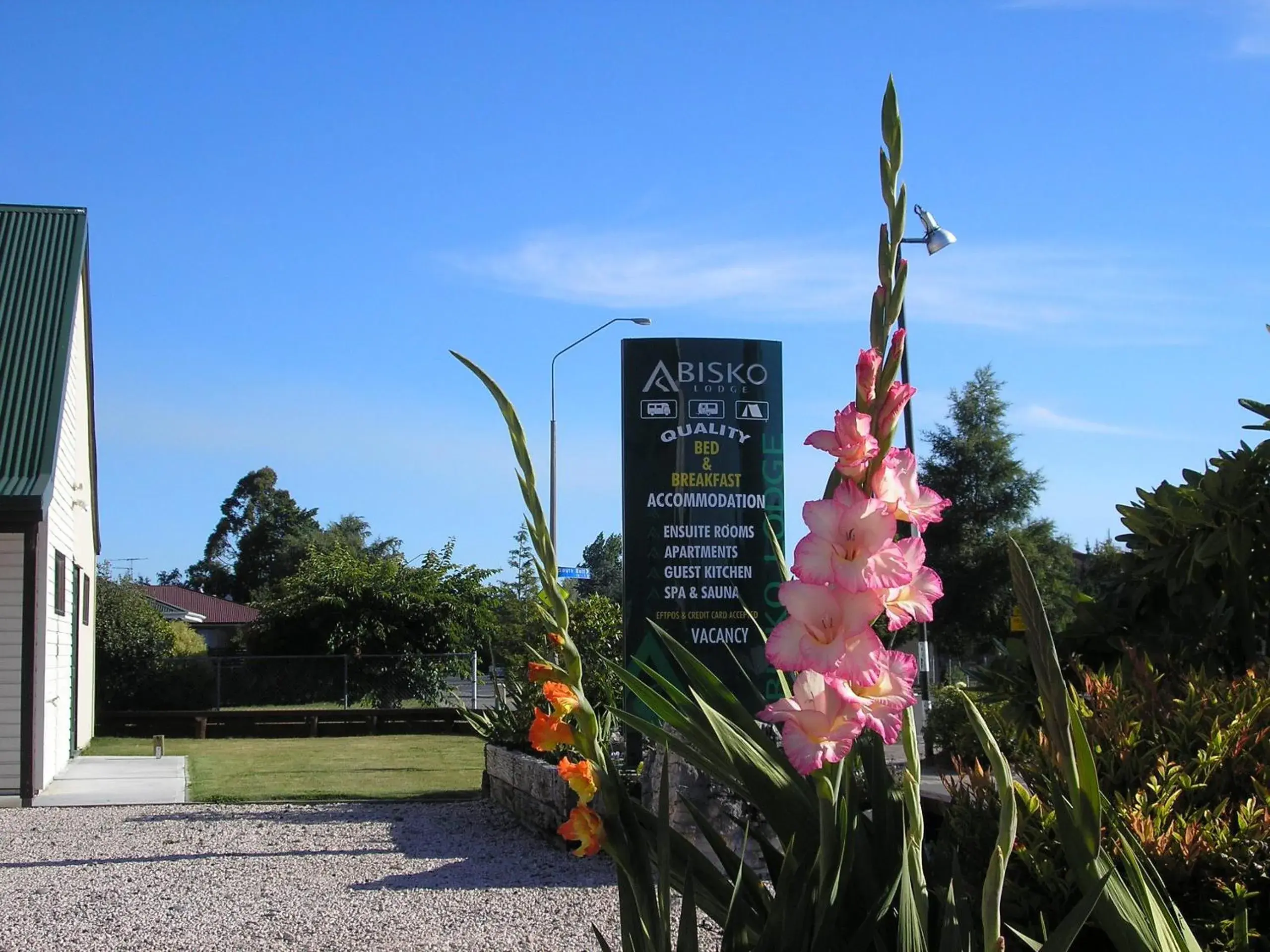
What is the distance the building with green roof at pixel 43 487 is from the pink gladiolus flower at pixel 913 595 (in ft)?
40.7

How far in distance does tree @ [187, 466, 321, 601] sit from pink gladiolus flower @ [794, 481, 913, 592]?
82.4m

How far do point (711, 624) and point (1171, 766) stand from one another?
7.27 metres

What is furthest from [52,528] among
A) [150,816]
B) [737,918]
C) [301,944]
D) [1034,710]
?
[737,918]

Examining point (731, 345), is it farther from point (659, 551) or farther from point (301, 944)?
point (301, 944)

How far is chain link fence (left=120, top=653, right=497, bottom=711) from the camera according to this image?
28.3m

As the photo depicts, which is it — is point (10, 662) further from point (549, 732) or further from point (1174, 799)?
point (549, 732)

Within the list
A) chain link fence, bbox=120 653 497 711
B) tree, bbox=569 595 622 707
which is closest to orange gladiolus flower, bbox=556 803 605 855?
tree, bbox=569 595 622 707

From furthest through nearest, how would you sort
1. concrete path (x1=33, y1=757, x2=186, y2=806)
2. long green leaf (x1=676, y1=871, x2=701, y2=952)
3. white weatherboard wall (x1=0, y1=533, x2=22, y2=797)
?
white weatherboard wall (x1=0, y1=533, x2=22, y2=797)
concrete path (x1=33, y1=757, x2=186, y2=806)
long green leaf (x1=676, y1=871, x2=701, y2=952)

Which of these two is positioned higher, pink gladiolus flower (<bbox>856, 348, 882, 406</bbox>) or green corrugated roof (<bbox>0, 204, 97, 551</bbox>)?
green corrugated roof (<bbox>0, 204, 97, 551</bbox>)

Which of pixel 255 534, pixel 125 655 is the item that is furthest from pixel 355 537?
pixel 125 655

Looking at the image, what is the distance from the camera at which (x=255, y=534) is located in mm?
86688

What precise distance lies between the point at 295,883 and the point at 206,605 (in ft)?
218

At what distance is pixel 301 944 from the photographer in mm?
6398

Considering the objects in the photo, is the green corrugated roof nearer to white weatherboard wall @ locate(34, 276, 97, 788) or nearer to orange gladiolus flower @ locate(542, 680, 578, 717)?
white weatherboard wall @ locate(34, 276, 97, 788)
